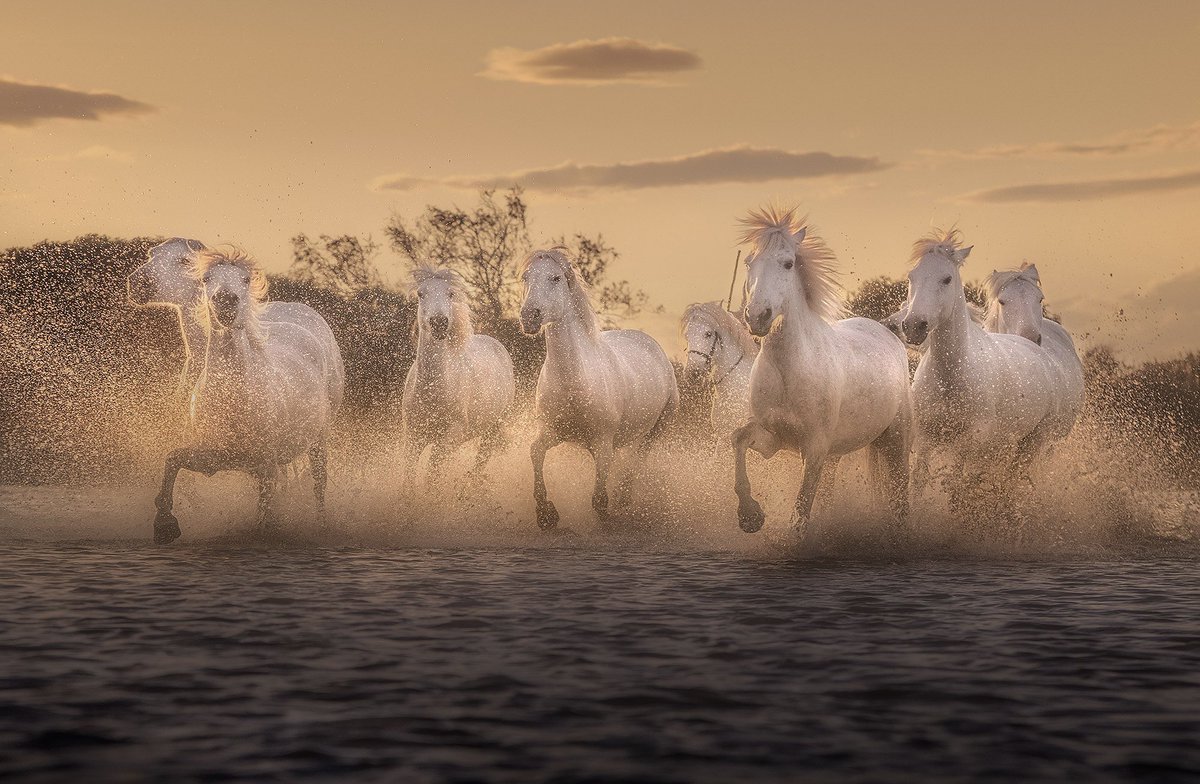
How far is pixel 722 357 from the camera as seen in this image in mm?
14938

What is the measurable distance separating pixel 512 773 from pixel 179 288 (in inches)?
348

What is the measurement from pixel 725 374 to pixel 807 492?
3.54m

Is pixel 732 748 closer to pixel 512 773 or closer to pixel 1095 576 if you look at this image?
pixel 512 773

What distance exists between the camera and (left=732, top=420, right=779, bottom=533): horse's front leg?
11.4m

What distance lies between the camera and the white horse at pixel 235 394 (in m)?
12.2

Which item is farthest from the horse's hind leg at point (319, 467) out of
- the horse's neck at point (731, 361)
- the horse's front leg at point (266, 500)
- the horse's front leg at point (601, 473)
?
the horse's neck at point (731, 361)

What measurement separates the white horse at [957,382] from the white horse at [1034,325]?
4.98 ft

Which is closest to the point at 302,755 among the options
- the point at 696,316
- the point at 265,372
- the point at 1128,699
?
the point at 1128,699

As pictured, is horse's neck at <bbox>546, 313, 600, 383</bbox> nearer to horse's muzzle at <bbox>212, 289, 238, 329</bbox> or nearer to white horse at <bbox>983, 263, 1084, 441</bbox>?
horse's muzzle at <bbox>212, 289, 238, 329</bbox>

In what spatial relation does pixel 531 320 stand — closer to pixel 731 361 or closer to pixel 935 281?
pixel 731 361

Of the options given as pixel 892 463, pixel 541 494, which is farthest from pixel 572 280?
pixel 892 463

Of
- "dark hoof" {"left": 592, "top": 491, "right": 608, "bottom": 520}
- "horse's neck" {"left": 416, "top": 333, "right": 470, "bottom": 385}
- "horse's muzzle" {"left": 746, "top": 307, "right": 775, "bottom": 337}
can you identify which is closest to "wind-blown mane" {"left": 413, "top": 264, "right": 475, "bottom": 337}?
"horse's neck" {"left": 416, "top": 333, "right": 470, "bottom": 385}

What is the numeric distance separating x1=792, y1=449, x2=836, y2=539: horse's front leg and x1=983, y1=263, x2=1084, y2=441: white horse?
3.56m

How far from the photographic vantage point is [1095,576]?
1043 centimetres
